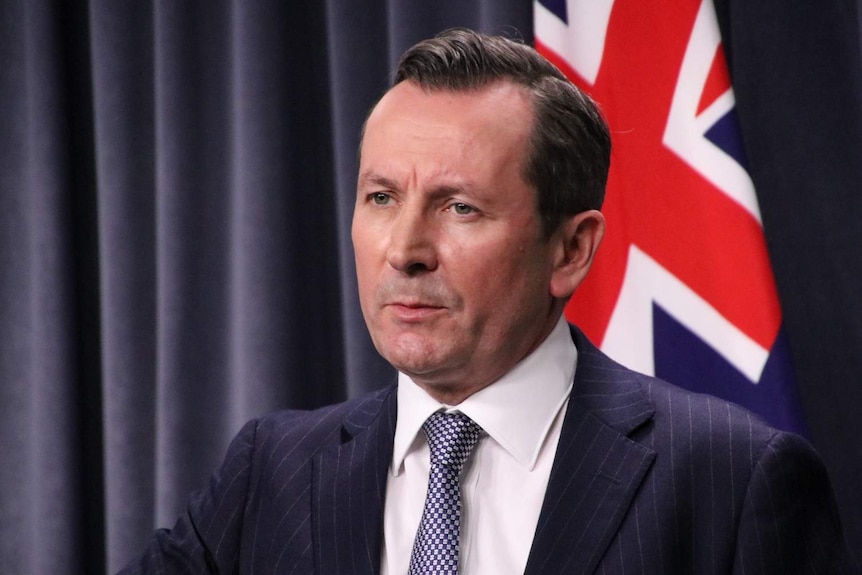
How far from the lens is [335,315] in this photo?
2.31m

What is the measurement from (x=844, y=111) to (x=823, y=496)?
1.05 m

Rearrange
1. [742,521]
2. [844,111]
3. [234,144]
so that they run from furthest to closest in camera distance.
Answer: [234,144] < [844,111] < [742,521]

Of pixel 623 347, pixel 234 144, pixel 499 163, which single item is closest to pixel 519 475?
pixel 499 163

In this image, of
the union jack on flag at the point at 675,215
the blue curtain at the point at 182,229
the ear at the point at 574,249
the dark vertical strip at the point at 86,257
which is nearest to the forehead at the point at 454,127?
the ear at the point at 574,249

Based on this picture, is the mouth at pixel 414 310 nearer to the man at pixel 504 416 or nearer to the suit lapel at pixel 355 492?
the man at pixel 504 416

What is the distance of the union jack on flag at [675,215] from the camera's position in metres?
1.92

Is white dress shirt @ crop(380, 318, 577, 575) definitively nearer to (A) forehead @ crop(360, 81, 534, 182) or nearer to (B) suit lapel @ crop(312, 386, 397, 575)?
(B) suit lapel @ crop(312, 386, 397, 575)

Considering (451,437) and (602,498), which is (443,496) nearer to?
(451,437)

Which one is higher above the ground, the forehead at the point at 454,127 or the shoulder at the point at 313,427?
the forehead at the point at 454,127

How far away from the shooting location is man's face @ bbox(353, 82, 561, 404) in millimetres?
1282

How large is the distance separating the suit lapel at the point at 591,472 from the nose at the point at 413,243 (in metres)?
0.27

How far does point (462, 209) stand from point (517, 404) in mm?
249

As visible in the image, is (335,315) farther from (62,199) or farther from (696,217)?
(696,217)

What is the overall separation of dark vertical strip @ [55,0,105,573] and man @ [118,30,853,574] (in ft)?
3.25
